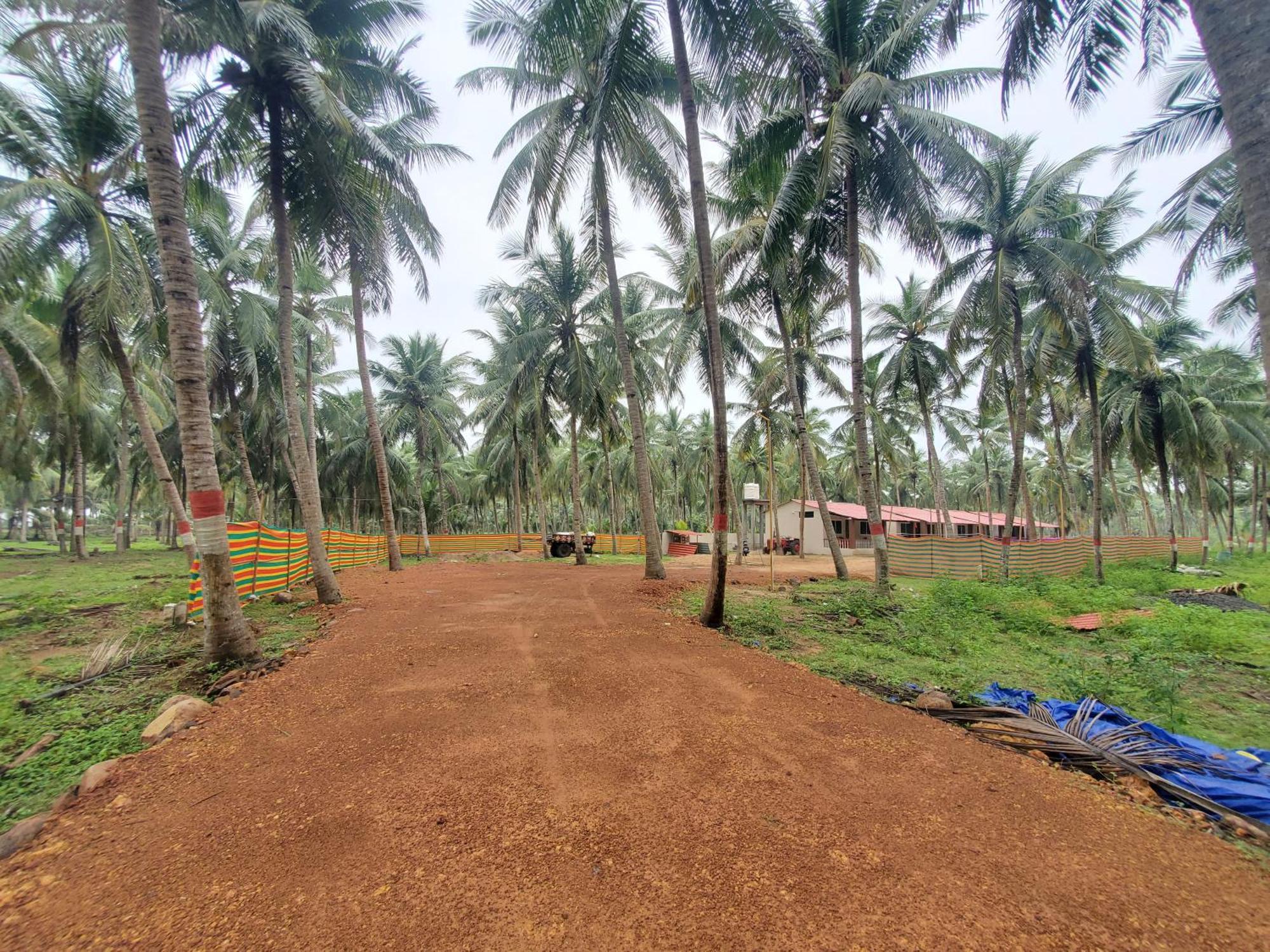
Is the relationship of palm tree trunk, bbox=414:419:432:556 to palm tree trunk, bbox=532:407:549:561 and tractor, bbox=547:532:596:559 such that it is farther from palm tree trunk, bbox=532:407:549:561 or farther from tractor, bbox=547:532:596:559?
tractor, bbox=547:532:596:559

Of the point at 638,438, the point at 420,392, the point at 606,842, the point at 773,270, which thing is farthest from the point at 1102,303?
the point at 420,392

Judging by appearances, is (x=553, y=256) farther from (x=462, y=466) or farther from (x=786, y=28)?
(x=462, y=466)

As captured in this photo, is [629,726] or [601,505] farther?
[601,505]

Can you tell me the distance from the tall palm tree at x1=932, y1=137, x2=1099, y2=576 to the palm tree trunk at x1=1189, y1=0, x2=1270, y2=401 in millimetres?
9467

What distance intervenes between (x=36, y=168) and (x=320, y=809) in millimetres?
13410

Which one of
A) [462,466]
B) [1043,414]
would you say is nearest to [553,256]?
[1043,414]

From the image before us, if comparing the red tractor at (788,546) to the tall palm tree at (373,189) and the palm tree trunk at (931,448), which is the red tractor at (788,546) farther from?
the tall palm tree at (373,189)

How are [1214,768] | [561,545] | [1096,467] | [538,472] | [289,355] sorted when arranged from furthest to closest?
[561,545], [538,472], [1096,467], [289,355], [1214,768]

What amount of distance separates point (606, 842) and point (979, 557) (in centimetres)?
1858

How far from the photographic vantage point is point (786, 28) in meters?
8.01

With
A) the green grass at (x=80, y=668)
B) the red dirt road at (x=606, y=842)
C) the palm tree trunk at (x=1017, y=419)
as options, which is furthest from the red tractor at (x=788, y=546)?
the red dirt road at (x=606, y=842)

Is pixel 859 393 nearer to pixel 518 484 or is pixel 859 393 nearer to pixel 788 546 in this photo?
pixel 518 484

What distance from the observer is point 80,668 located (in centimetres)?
557

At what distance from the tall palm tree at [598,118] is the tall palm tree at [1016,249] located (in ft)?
24.9
